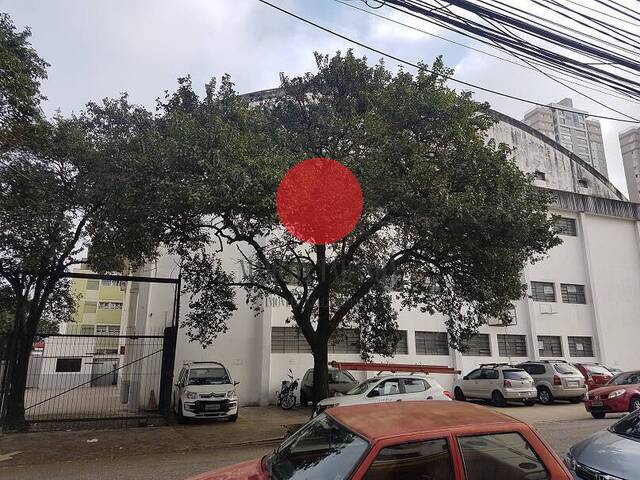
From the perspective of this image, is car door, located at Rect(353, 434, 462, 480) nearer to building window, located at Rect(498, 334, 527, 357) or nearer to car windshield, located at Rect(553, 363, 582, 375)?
car windshield, located at Rect(553, 363, 582, 375)

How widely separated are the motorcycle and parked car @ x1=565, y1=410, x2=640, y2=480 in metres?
13.1

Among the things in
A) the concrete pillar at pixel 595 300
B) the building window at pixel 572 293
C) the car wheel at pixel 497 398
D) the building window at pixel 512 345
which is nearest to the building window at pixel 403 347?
the car wheel at pixel 497 398

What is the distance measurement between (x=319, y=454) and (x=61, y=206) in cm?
1154

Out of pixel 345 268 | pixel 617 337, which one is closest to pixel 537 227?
pixel 345 268

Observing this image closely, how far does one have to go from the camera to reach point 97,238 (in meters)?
12.9

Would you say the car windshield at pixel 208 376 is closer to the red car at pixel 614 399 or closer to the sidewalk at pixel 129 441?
the sidewalk at pixel 129 441

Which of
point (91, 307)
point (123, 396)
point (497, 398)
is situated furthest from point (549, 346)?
point (91, 307)

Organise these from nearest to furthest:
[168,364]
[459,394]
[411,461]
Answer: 1. [411,461]
2. [168,364]
3. [459,394]

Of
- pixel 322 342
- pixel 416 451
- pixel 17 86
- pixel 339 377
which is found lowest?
pixel 339 377

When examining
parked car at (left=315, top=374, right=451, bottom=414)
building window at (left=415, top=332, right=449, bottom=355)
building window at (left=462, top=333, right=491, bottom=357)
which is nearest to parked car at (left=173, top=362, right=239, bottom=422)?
parked car at (left=315, top=374, right=451, bottom=414)

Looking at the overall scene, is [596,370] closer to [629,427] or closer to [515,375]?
[515,375]

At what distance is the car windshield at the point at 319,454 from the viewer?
3.20 metres
